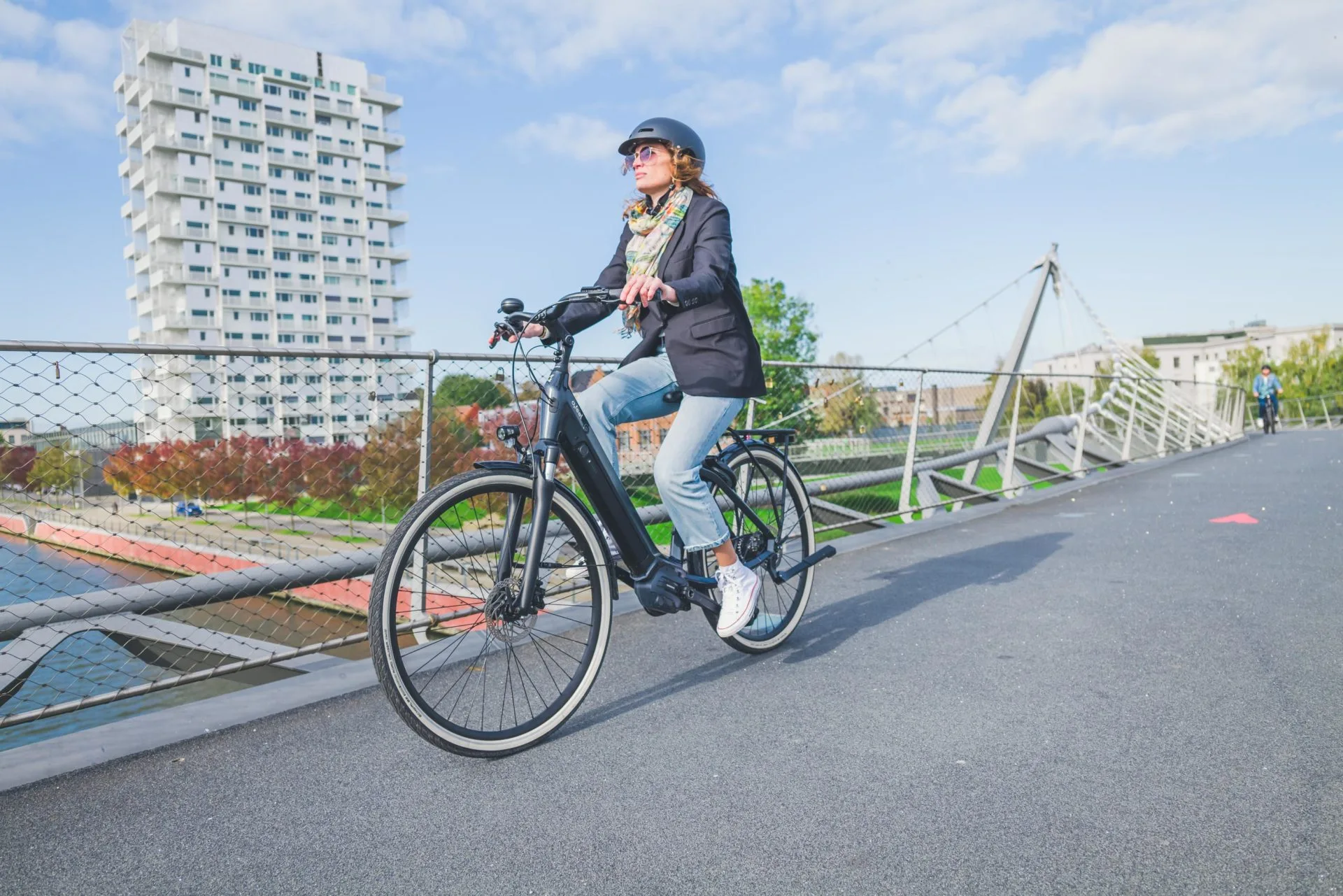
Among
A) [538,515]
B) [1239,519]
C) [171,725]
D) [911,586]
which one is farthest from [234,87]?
[538,515]

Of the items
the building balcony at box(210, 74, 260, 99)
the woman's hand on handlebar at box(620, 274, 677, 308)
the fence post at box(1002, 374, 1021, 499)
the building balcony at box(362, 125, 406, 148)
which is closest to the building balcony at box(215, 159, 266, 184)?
the building balcony at box(210, 74, 260, 99)

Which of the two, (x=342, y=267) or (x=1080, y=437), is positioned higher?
(x=342, y=267)

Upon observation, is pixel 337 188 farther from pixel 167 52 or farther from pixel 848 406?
pixel 848 406

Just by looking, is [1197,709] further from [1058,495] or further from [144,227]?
[144,227]

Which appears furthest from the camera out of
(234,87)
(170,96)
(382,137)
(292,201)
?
(382,137)

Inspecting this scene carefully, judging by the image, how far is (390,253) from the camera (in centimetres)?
10881

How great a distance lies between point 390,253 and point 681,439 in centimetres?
11145

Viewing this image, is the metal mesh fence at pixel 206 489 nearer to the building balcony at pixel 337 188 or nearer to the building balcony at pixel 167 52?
the building balcony at pixel 167 52

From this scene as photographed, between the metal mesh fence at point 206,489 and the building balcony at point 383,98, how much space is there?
113353 mm

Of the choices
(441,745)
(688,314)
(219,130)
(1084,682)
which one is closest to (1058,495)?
(1084,682)

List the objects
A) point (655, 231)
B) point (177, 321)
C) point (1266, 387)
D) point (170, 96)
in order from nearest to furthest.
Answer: point (655, 231) < point (1266, 387) < point (170, 96) < point (177, 321)

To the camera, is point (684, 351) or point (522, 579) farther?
point (684, 351)

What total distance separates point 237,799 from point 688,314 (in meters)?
2.00

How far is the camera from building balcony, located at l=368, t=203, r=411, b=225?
108 metres
